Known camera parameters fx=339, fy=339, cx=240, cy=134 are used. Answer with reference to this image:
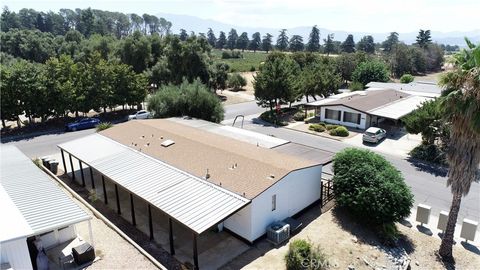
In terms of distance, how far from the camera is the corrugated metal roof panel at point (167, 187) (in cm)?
1642

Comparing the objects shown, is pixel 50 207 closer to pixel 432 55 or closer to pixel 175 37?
pixel 175 37

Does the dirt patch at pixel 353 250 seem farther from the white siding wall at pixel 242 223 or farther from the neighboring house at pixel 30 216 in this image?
the neighboring house at pixel 30 216

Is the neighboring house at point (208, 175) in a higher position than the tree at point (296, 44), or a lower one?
lower

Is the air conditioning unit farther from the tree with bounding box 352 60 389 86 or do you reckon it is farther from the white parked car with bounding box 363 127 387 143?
the tree with bounding box 352 60 389 86

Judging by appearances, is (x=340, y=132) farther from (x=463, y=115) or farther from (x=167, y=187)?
(x=167, y=187)

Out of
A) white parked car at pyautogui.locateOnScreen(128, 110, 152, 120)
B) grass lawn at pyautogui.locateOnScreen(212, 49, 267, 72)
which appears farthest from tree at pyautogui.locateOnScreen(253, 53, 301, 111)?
grass lawn at pyautogui.locateOnScreen(212, 49, 267, 72)

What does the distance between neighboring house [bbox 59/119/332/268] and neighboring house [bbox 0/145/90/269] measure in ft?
11.4

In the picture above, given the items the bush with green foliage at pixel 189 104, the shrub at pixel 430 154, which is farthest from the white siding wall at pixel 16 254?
the shrub at pixel 430 154

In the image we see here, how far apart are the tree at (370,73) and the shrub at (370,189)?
50655mm

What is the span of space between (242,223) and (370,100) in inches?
1347

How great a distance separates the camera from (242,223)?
60.7 feet

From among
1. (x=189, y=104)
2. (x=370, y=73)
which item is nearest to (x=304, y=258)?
(x=189, y=104)

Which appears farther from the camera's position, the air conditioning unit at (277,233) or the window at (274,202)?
the window at (274,202)

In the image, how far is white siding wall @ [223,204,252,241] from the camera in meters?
18.0
